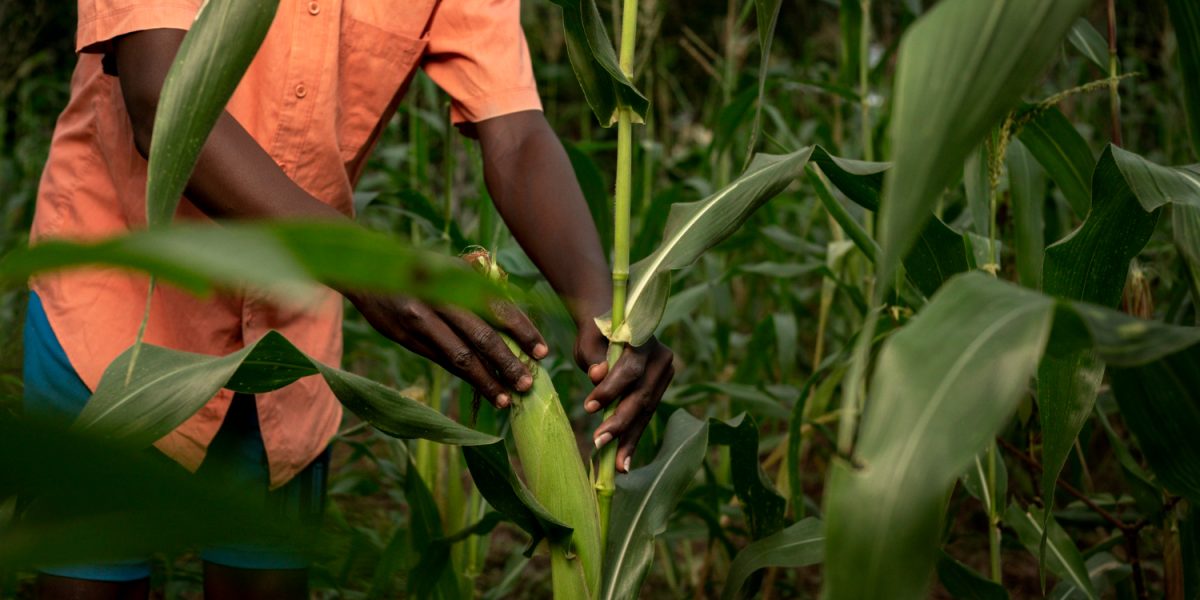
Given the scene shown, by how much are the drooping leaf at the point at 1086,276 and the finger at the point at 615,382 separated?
12.3 inches

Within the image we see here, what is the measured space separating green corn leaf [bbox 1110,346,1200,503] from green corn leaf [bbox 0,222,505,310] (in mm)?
497

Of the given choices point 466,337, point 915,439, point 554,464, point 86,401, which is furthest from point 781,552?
point 86,401

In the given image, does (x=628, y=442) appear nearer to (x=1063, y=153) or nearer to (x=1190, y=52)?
(x=1190, y=52)

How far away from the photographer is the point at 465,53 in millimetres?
1203

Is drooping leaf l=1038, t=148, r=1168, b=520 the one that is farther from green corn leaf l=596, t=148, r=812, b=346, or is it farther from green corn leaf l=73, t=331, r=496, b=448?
green corn leaf l=73, t=331, r=496, b=448

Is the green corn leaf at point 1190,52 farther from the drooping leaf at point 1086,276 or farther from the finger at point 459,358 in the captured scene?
the finger at point 459,358

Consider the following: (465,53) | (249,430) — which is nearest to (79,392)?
(249,430)

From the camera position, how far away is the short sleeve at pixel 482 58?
119 centimetres

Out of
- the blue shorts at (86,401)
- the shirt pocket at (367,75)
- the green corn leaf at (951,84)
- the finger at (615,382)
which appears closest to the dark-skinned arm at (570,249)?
the finger at (615,382)

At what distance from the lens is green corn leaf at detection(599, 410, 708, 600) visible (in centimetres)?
92

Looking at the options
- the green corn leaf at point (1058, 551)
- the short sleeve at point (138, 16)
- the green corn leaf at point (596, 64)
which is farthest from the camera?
the green corn leaf at point (1058, 551)

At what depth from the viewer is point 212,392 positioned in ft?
2.38

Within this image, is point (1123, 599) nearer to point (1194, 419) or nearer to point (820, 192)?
point (820, 192)

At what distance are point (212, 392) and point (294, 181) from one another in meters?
0.37
